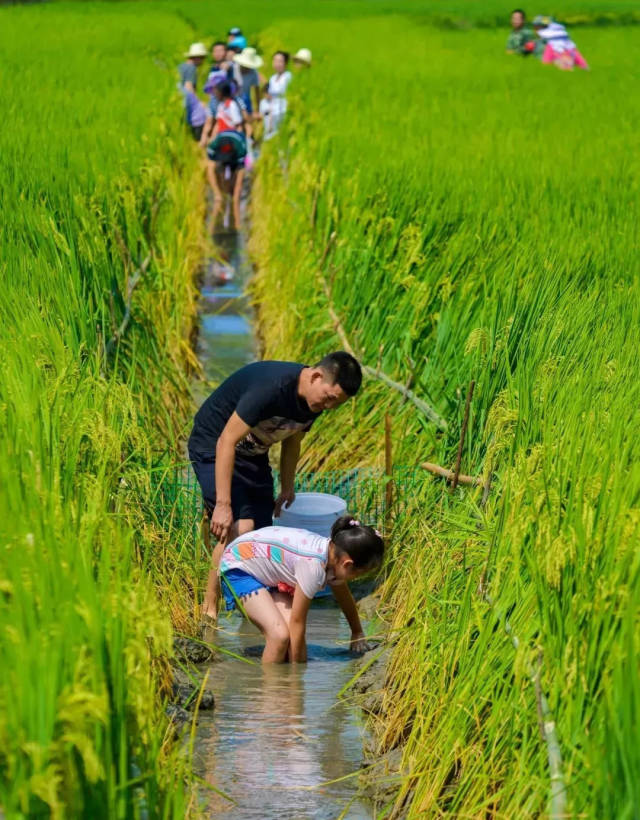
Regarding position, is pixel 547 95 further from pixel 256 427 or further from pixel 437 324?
pixel 256 427

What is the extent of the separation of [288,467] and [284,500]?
0.51 feet

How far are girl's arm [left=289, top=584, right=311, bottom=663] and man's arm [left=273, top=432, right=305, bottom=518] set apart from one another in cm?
64

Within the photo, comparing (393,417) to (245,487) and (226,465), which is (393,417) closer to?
(245,487)

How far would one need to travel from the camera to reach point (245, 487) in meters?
4.98

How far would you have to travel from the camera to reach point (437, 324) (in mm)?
5656

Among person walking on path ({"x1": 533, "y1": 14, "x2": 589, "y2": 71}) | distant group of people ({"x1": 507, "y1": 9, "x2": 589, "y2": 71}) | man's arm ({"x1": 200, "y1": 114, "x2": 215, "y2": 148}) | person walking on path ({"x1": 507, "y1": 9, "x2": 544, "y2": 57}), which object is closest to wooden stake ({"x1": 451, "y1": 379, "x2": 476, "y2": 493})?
man's arm ({"x1": 200, "y1": 114, "x2": 215, "y2": 148})

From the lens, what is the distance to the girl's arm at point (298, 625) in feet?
14.6

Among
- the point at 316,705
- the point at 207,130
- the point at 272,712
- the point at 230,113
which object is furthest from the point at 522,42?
the point at 272,712

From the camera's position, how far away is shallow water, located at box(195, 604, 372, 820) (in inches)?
139

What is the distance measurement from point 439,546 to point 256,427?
0.82m

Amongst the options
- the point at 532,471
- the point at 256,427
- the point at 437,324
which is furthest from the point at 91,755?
the point at 437,324

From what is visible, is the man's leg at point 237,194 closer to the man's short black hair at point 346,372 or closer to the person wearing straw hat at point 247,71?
the person wearing straw hat at point 247,71

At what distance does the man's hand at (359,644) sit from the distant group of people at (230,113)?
723 centimetres

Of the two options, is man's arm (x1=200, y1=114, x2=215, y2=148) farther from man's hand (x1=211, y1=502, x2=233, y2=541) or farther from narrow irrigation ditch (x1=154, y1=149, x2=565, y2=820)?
man's hand (x1=211, y1=502, x2=233, y2=541)
